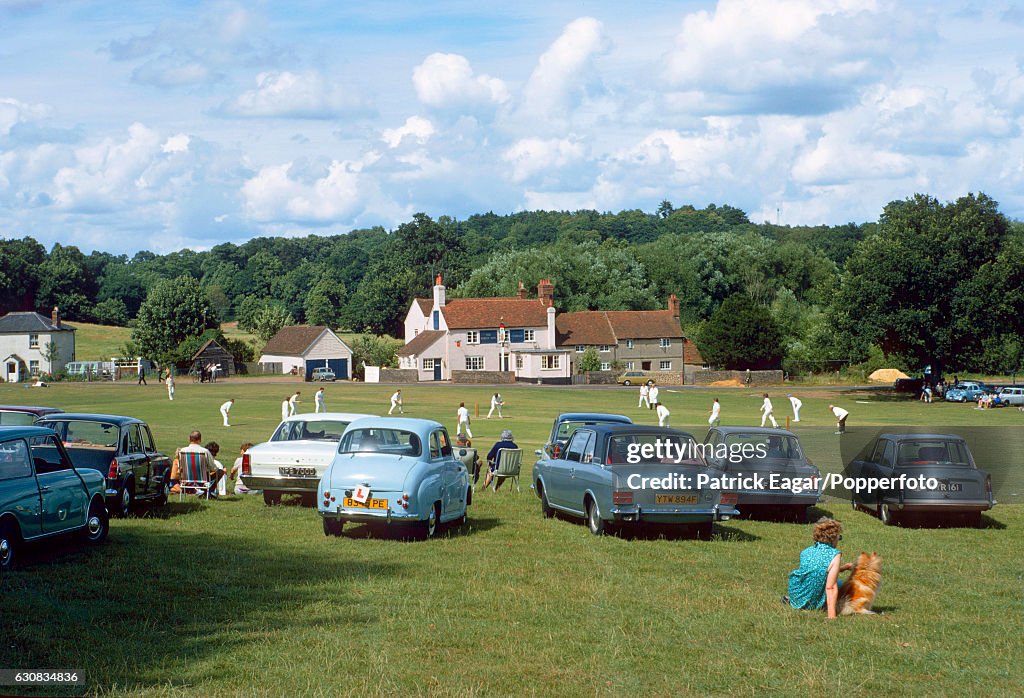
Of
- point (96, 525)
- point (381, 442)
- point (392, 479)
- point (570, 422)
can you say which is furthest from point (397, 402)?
point (96, 525)

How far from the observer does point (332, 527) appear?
1689cm

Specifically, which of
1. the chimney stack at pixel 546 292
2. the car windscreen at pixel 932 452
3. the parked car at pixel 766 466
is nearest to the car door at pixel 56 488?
the parked car at pixel 766 466

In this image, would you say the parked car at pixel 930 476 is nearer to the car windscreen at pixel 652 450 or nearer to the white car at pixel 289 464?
the car windscreen at pixel 652 450

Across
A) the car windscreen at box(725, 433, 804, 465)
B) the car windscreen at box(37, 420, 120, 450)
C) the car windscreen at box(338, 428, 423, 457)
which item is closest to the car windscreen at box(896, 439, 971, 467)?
the car windscreen at box(725, 433, 804, 465)

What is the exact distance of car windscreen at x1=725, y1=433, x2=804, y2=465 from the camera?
20.3 meters

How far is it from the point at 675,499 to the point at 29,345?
106m

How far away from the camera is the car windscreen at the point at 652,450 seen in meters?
17.3

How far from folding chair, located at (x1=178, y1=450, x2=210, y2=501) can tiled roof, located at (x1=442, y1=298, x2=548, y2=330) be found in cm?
7938

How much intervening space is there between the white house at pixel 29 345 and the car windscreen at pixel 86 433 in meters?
94.5

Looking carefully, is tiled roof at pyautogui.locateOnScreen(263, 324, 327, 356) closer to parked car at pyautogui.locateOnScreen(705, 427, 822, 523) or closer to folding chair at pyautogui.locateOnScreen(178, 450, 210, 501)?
folding chair at pyautogui.locateOnScreen(178, 450, 210, 501)

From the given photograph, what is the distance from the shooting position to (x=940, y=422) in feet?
187

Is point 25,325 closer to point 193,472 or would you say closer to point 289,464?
point 193,472

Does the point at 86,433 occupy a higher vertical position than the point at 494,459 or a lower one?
higher

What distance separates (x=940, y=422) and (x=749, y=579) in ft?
157
